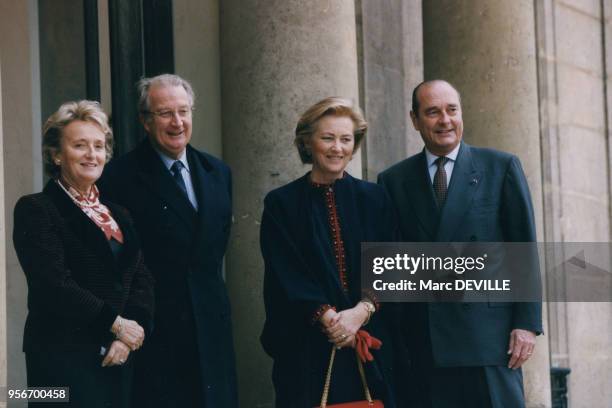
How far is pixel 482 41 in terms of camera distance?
909 centimetres

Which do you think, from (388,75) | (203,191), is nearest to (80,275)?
(203,191)

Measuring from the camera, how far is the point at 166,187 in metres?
6.04

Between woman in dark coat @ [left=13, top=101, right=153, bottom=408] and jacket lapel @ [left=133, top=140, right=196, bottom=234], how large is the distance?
370 mm

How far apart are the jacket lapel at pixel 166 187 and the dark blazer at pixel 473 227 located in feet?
3.63

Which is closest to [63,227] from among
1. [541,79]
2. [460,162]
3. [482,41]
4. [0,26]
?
[460,162]

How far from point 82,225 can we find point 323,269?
46.8 inches

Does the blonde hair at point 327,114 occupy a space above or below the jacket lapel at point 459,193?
above

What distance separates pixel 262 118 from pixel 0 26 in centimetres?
170

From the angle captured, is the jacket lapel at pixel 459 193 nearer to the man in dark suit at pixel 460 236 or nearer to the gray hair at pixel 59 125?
the man in dark suit at pixel 460 236

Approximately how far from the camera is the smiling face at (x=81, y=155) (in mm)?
5523

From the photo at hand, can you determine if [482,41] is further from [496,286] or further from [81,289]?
[81,289]

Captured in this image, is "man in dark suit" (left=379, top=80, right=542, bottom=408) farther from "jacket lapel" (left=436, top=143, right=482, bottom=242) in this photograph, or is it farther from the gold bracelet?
the gold bracelet

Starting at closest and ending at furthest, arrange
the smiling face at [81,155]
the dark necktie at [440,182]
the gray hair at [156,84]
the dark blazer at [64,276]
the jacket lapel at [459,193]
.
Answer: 1. the dark blazer at [64,276]
2. the smiling face at [81,155]
3. the gray hair at [156,84]
4. the jacket lapel at [459,193]
5. the dark necktie at [440,182]

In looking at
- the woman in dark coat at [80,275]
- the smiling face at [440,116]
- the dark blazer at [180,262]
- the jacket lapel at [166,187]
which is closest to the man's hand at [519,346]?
the smiling face at [440,116]
